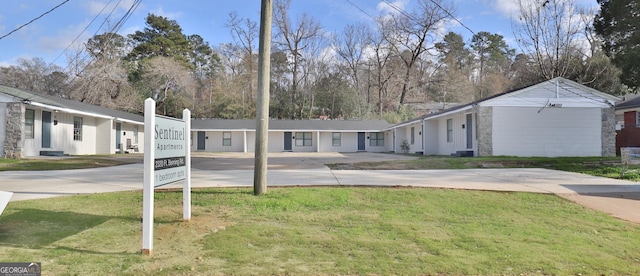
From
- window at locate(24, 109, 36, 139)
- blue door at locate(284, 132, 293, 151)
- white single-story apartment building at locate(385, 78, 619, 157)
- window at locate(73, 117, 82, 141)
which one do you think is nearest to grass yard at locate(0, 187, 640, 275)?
white single-story apartment building at locate(385, 78, 619, 157)

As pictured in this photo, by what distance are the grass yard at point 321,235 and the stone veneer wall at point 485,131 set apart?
11188 millimetres

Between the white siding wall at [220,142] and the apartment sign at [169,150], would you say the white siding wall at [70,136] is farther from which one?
the apartment sign at [169,150]

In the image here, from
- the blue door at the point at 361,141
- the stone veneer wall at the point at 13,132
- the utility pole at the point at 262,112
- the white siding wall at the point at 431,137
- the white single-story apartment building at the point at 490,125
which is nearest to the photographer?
the utility pole at the point at 262,112

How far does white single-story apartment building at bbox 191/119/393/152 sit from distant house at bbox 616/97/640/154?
16.6m

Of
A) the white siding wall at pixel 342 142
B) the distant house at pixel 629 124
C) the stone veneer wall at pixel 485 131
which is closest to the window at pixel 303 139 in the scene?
the white siding wall at pixel 342 142

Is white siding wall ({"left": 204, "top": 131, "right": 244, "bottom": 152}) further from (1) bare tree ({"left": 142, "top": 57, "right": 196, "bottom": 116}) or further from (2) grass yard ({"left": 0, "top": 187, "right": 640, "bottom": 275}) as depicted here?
(2) grass yard ({"left": 0, "top": 187, "right": 640, "bottom": 275})

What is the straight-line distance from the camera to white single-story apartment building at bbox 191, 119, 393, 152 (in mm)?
36781

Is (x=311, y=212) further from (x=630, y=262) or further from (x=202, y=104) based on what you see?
(x=202, y=104)

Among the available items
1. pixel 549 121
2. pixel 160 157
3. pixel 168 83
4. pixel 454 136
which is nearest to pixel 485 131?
pixel 549 121

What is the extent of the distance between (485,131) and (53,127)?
21.8 metres

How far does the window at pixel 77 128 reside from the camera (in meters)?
24.1

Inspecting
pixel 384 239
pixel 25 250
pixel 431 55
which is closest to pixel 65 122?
pixel 25 250

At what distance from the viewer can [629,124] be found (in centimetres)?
2377

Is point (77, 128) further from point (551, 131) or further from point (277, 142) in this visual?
point (551, 131)
